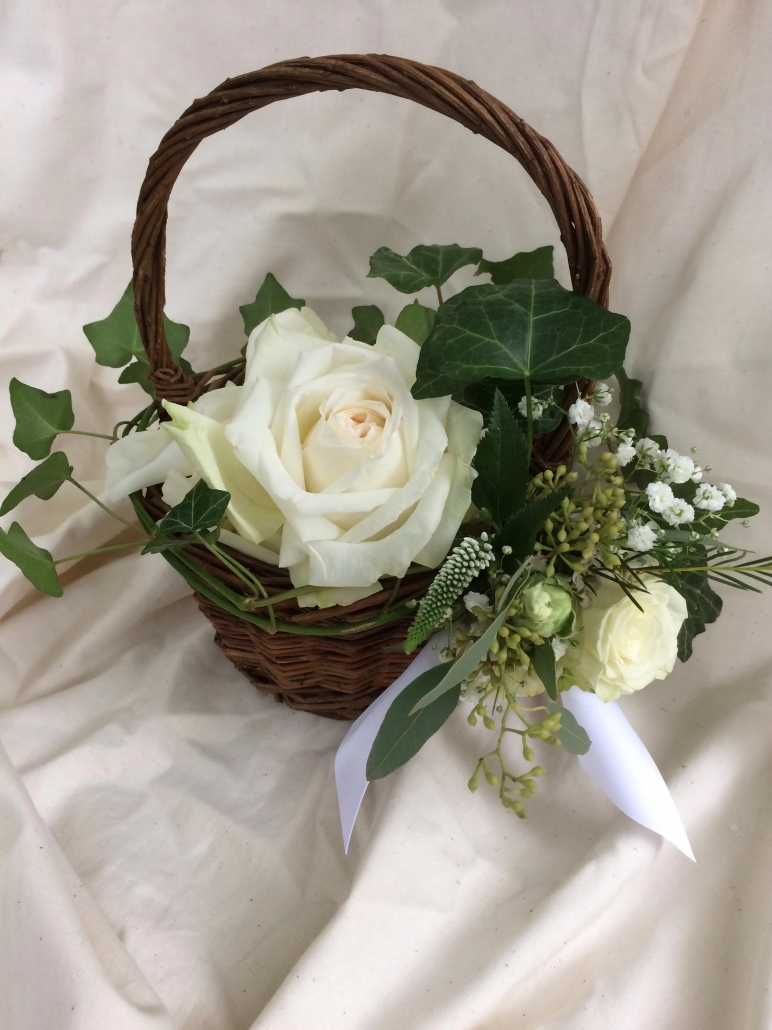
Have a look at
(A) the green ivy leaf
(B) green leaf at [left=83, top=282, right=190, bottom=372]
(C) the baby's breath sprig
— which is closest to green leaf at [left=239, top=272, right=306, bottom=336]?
(B) green leaf at [left=83, top=282, right=190, bottom=372]

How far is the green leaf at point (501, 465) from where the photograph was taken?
51cm

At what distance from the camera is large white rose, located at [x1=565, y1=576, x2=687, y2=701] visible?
0.51m

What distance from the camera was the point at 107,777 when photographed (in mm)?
703

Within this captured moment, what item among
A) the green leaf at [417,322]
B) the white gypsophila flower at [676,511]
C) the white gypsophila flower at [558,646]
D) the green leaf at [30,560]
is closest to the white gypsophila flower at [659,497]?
the white gypsophila flower at [676,511]

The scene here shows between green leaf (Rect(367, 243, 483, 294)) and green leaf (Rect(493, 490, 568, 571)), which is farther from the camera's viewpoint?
green leaf (Rect(367, 243, 483, 294))

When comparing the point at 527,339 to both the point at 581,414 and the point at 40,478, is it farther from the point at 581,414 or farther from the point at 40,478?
the point at 40,478

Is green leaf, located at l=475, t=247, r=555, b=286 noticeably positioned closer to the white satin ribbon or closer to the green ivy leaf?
the green ivy leaf

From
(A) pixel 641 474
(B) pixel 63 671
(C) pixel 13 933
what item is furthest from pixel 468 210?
(C) pixel 13 933

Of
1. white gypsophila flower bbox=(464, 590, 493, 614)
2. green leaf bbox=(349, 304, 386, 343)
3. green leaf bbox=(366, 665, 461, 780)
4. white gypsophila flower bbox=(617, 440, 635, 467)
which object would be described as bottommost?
green leaf bbox=(366, 665, 461, 780)

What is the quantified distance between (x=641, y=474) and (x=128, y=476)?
43 cm

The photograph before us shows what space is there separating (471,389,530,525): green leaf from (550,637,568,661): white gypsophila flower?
0.09 metres

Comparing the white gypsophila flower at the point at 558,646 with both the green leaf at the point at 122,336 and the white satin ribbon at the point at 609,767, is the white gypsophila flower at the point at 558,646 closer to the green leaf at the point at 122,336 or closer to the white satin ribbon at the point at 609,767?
the white satin ribbon at the point at 609,767

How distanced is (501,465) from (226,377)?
0.34 m

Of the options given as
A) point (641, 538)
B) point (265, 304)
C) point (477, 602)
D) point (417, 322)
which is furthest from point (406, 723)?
point (265, 304)
